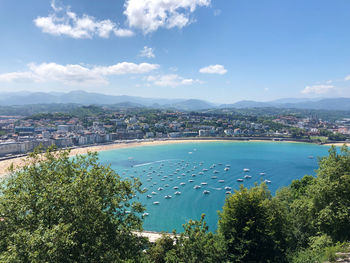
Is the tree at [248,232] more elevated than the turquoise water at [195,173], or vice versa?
the tree at [248,232]

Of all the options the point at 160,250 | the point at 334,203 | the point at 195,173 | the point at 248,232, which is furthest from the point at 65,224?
the point at 195,173

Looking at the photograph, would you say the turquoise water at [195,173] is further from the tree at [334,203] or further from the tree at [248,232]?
the tree at [334,203]

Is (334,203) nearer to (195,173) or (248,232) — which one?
(248,232)

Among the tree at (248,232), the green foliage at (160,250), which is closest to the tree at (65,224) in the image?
the tree at (248,232)

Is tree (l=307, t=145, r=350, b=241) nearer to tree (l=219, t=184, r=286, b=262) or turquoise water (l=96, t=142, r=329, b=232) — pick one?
tree (l=219, t=184, r=286, b=262)

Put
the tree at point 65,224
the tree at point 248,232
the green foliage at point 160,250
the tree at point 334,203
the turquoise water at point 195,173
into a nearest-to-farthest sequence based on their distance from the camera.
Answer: the tree at point 65,224 → the tree at point 248,232 → the tree at point 334,203 → the green foliage at point 160,250 → the turquoise water at point 195,173

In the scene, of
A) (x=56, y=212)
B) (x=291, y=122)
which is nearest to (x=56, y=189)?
(x=56, y=212)

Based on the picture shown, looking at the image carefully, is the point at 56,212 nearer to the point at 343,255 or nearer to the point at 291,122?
the point at 343,255
